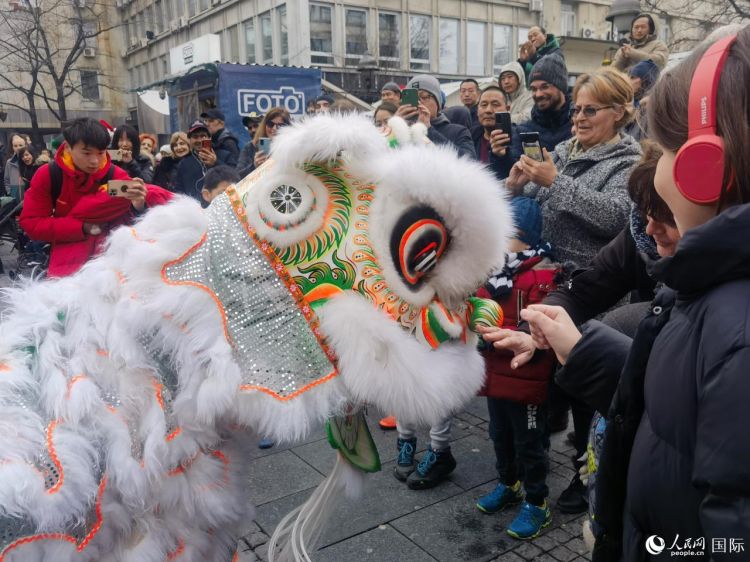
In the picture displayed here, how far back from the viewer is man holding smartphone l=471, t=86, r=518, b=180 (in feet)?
12.6

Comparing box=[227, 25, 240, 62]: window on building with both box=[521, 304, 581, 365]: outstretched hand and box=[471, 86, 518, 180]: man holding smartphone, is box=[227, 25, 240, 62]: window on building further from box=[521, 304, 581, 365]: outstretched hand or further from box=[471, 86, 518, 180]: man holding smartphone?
box=[521, 304, 581, 365]: outstretched hand

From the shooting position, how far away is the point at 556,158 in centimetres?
338

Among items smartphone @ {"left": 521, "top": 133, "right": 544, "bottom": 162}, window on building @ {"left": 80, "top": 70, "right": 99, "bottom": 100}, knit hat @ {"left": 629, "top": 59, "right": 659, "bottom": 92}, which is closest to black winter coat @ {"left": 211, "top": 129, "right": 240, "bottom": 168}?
knit hat @ {"left": 629, "top": 59, "right": 659, "bottom": 92}

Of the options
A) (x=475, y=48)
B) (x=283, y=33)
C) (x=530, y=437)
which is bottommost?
(x=530, y=437)

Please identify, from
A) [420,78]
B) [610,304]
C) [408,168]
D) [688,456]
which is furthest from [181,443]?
[420,78]

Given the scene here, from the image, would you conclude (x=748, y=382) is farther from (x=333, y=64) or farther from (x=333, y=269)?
(x=333, y=64)

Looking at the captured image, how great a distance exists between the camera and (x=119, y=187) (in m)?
3.26

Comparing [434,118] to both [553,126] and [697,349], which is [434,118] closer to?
[553,126]

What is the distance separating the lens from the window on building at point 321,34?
75.1 feet

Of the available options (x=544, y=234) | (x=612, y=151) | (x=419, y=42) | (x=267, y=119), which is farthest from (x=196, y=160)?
(x=419, y=42)

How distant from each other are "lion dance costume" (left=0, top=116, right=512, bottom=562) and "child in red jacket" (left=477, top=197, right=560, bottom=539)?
1453 mm

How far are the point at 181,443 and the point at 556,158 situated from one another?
9.14 feet

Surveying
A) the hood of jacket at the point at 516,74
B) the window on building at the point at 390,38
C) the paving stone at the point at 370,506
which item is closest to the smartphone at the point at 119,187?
the paving stone at the point at 370,506

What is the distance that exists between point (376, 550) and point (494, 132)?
255 cm
